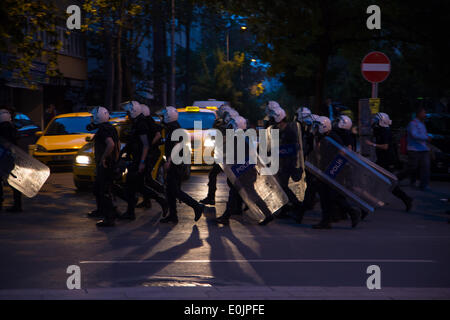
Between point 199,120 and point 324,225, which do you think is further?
point 199,120

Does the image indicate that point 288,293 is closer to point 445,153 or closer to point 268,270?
point 268,270

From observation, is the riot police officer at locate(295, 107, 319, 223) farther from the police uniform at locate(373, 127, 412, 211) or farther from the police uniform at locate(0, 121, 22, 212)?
the police uniform at locate(0, 121, 22, 212)

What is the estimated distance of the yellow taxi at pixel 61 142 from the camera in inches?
658

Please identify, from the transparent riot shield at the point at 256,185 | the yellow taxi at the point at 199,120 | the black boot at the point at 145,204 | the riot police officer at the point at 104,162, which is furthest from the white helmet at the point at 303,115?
the yellow taxi at the point at 199,120

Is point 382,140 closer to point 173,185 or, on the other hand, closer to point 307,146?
point 307,146

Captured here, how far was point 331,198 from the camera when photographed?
964 cm

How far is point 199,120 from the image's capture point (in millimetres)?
18906

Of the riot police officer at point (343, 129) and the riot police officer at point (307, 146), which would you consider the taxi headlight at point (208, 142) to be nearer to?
the riot police officer at point (307, 146)

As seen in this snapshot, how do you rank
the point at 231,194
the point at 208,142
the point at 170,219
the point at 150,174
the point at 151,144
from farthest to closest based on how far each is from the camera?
the point at 208,142 → the point at 150,174 → the point at 151,144 → the point at 170,219 → the point at 231,194

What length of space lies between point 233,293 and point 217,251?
2.30 metres

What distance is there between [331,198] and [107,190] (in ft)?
10.8

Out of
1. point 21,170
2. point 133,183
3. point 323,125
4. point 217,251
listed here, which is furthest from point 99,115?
point 323,125

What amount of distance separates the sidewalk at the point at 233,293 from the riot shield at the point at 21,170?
5.03m

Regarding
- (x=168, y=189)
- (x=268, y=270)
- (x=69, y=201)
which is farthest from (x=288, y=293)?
(x=69, y=201)
